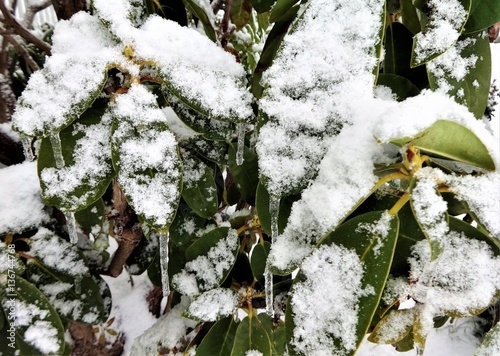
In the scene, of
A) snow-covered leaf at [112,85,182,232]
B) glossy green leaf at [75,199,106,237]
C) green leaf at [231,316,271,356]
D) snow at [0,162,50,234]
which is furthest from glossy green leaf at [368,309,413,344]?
snow at [0,162,50,234]

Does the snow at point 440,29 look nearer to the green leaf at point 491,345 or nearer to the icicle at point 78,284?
the green leaf at point 491,345

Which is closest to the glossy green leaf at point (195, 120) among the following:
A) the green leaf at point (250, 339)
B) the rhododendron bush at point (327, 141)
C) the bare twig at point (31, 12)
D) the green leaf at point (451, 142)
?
the rhododendron bush at point (327, 141)

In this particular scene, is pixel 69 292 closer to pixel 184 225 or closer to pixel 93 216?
pixel 93 216

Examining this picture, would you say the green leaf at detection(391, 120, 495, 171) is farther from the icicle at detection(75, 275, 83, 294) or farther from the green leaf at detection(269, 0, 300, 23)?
the icicle at detection(75, 275, 83, 294)

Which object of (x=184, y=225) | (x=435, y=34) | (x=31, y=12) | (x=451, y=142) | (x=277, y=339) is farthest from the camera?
(x=31, y=12)

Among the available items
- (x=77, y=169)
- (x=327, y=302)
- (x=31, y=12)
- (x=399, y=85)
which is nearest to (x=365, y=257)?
(x=327, y=302)
